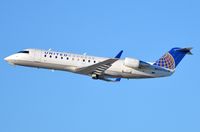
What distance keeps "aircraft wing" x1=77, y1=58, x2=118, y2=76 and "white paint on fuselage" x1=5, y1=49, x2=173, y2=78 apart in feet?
2.75

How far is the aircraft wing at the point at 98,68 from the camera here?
40.7 metres

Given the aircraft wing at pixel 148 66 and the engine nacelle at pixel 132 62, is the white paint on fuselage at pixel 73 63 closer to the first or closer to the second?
the aircraft wing at pixel 148 66

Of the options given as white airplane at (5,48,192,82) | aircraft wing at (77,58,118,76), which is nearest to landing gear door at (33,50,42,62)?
white airplane at (5,48,192,82)

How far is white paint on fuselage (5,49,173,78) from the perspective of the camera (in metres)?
42.5

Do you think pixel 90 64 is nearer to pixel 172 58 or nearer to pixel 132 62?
pixel 132 62

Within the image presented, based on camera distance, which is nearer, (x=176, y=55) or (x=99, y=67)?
(x=99, y=67)

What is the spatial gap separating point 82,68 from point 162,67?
785 cm

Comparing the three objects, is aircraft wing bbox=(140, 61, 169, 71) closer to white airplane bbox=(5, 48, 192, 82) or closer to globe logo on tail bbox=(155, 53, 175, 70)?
white airplane bbox=(5, 48, 192, 82)

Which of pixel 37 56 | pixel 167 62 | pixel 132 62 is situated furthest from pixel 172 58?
pixel 37 56

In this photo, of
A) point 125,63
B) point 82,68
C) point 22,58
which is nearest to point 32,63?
point 22,58

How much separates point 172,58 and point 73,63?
32.2ft

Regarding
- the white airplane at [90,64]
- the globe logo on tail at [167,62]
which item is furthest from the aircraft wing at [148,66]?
the globe logo on tail at [167,62]

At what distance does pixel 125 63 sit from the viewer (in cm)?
4200

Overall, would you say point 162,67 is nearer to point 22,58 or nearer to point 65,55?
point 65,55
